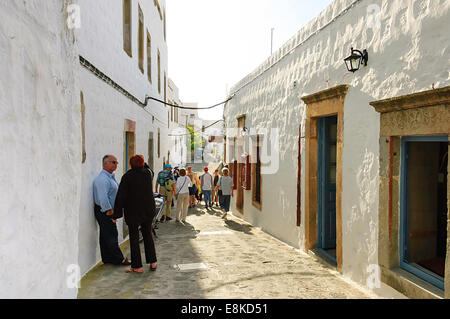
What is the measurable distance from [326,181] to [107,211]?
3458 millimetres

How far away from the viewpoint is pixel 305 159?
21.6 feet

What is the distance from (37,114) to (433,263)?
13.6 feet

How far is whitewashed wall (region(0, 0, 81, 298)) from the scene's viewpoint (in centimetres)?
186

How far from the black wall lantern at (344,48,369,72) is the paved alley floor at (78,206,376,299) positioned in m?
2.73

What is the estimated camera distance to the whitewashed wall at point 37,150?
1856 mm

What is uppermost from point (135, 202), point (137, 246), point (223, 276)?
point (135, 202)

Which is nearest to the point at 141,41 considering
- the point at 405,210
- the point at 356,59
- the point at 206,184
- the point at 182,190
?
the point at 182,190

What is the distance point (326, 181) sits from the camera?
21.0 ft

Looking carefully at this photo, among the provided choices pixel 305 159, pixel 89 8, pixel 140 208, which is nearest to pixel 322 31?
pixel 305 159

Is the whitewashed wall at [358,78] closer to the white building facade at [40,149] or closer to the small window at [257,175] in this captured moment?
the small window at [257,175]

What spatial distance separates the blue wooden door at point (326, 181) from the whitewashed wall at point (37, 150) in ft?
14.2

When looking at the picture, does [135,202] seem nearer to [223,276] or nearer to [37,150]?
[223,276]
